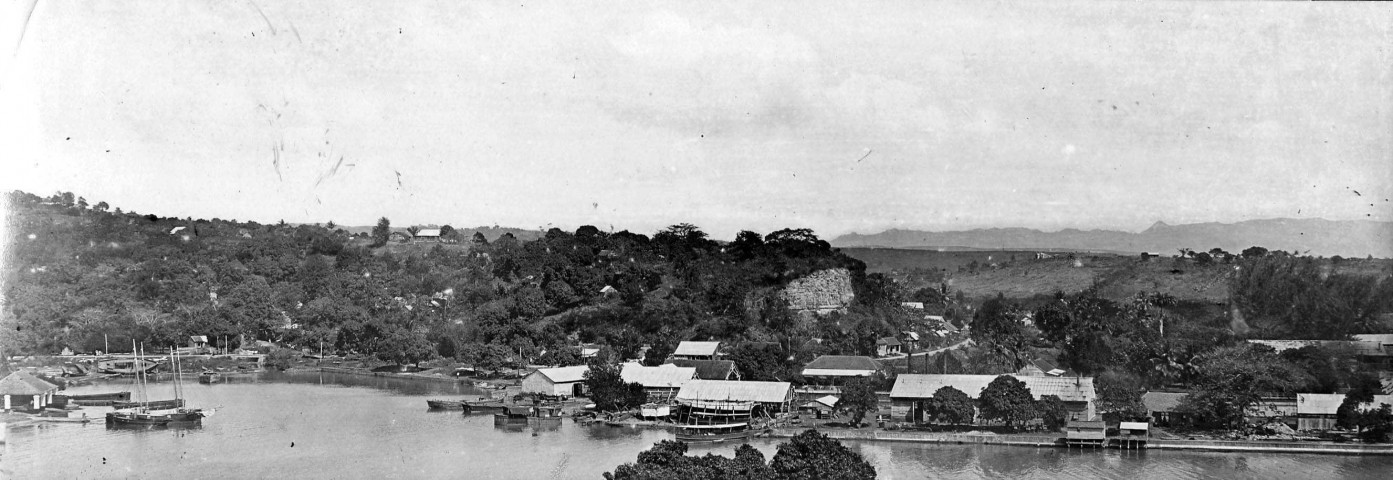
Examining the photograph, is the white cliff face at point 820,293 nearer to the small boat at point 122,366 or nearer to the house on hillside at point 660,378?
the house on hillside at point 660,378

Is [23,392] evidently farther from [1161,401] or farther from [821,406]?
[1161,401]

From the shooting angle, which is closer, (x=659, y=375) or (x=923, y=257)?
(x=659, y=375)

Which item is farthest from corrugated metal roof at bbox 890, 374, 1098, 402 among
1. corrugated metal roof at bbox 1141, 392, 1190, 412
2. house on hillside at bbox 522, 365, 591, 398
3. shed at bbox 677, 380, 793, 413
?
house on hillside at bbox 522, 365, 591, 398

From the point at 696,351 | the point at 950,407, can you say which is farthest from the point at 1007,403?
the point at 696,351

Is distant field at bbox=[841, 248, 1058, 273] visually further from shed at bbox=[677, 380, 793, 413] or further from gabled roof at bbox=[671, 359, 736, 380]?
shed at bbox=[677, 380, 793, 413]

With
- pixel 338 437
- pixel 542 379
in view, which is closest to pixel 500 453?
pixel 338 437

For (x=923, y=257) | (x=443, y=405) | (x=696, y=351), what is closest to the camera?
(x=443, y=405)
